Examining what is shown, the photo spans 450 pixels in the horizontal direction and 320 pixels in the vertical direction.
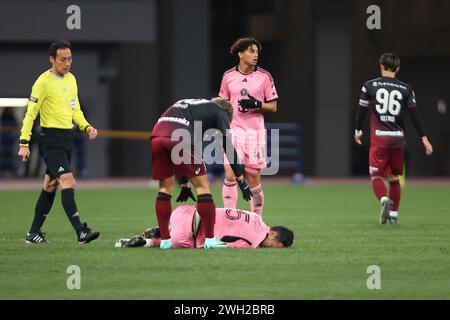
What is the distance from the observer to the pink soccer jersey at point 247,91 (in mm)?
14789

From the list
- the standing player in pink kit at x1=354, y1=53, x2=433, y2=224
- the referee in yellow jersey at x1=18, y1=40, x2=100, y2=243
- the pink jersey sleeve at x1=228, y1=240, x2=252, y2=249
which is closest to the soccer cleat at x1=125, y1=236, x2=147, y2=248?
the referee in yellow jersey at x1=18, y1=40, x2=100, y2=243

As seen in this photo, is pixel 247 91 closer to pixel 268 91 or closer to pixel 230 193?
pixel 268 91

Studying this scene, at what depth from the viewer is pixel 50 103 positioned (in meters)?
13.0

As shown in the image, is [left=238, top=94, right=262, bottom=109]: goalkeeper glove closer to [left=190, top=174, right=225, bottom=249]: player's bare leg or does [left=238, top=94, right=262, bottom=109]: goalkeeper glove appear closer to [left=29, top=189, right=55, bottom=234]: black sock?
[left=190, top=174, right=225, bottom=249]: player's bare leg

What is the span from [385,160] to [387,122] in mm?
541

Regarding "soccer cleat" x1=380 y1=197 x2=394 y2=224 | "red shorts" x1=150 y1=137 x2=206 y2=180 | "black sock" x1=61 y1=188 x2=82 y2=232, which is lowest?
"soccer cleat" x1=380 y1=197 x2=394 y2=224

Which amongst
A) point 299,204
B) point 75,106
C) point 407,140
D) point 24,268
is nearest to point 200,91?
point 407,140

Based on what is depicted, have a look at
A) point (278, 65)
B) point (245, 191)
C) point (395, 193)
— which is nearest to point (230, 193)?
point (245, 191)

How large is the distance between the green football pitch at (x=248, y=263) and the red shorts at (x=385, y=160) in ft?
2.48

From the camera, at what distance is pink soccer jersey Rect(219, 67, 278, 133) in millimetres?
14789

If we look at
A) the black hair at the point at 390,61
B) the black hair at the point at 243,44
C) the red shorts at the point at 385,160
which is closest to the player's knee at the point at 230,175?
the black hair at the point at 243,44

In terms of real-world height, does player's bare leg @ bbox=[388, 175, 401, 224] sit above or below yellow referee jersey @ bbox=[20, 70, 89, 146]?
below

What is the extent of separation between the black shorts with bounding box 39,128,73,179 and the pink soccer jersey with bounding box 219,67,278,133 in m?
2.59

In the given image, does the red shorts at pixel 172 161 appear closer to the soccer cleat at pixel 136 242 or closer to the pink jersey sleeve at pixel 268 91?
the soccer cleat at pixel 136 242
